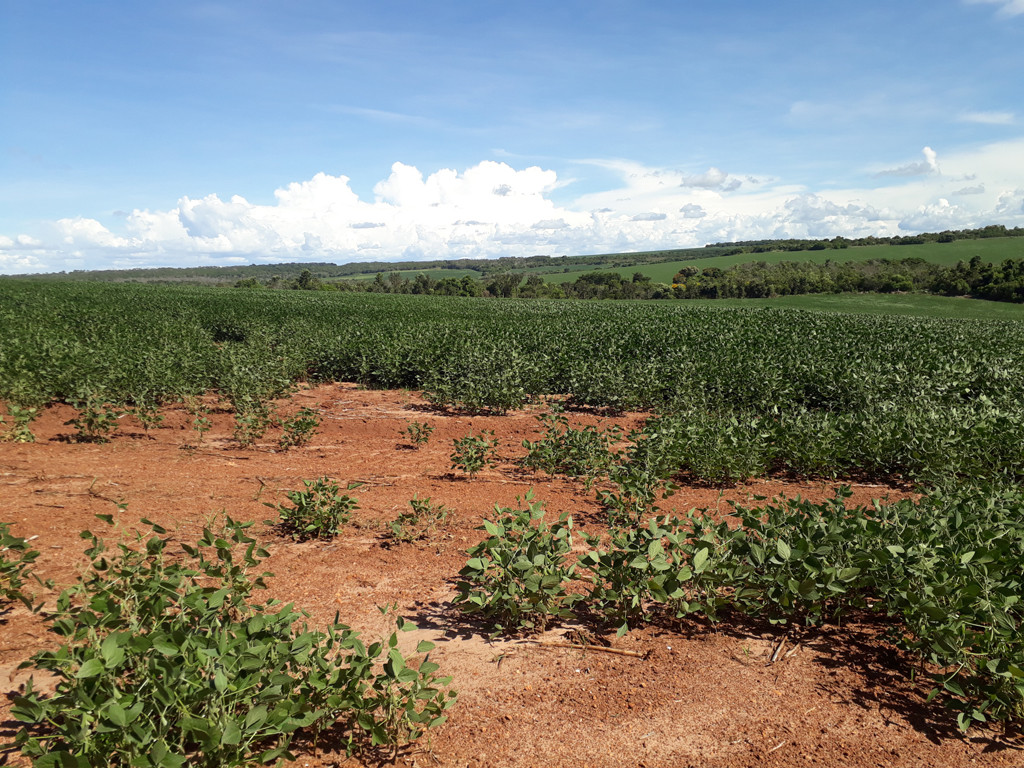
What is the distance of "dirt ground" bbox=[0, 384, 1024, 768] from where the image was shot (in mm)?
2619

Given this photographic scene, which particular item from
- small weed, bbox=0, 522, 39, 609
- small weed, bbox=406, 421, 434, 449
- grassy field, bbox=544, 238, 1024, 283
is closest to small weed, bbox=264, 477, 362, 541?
small weed, bbox=0, 522, 39, 609

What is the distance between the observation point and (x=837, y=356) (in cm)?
1630

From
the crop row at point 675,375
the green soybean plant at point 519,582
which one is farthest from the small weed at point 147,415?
the green soybean plant at point 519,582

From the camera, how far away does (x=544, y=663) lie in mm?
3314

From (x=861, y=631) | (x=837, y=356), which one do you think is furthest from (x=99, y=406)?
(x=837, y=356)

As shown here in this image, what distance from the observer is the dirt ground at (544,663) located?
262 centimetres

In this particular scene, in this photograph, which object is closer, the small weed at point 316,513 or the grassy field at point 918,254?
the small weed at point 316,513

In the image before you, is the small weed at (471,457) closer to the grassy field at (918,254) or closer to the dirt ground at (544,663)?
the dirt ground at (544,663)

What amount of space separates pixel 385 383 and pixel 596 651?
41.2ft

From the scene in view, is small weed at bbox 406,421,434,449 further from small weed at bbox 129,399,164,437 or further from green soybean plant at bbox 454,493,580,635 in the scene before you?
green soybean plant at bbox 454,493,580,635

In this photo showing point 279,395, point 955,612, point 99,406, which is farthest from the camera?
point 279,395

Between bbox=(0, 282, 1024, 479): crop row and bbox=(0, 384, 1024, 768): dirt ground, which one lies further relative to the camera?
bbox=(0, 282, 1024, 479): crop row

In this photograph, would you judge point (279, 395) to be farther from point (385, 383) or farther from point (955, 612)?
point (955, 612)

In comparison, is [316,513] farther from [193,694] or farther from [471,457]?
[193,694]
